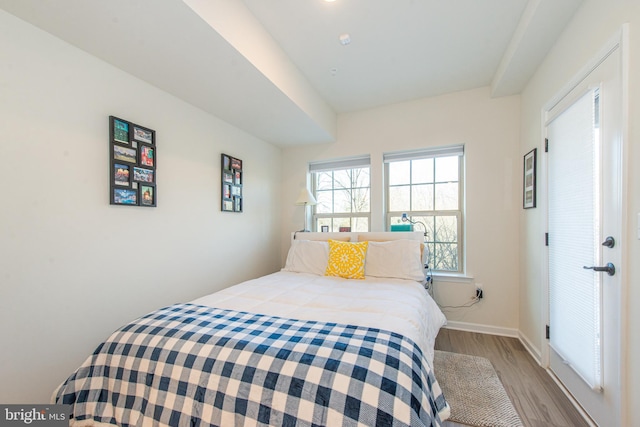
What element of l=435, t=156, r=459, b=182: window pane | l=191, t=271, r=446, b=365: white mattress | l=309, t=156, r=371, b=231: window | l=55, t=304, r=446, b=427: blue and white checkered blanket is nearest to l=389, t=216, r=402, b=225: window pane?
l=309, t=156, r=371, b=231: window

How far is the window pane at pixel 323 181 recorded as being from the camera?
3738 mm

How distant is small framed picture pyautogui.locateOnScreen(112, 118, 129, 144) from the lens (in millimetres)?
1812

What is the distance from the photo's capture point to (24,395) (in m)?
1.41

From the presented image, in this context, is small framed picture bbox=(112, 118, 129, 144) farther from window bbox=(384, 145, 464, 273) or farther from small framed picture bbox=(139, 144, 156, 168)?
window bbox=(384, 145, 464, 273)

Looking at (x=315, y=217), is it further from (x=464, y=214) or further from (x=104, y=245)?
(x=104, y=245)

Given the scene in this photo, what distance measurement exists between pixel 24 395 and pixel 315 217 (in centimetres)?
299

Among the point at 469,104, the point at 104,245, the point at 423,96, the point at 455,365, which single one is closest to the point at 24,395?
the point at 104,245

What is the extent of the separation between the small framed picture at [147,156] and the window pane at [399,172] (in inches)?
101

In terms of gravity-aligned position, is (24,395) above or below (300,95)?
below

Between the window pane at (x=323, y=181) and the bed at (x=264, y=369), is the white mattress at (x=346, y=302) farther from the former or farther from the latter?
the window pane at (x=323, y=181)

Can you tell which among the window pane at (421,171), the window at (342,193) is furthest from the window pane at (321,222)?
the window pane at (421,171)

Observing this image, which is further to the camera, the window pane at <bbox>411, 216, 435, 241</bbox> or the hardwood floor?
the window pane at <bbox>411, 216, 435, 241</bbox>

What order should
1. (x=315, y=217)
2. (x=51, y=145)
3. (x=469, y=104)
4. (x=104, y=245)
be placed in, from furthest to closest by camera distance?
(x=315, y=217), (x=469, y=104), (x=104, y=245), (x=51, y=145)

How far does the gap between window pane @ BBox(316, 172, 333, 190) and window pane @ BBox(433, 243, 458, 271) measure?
5.28 ft
